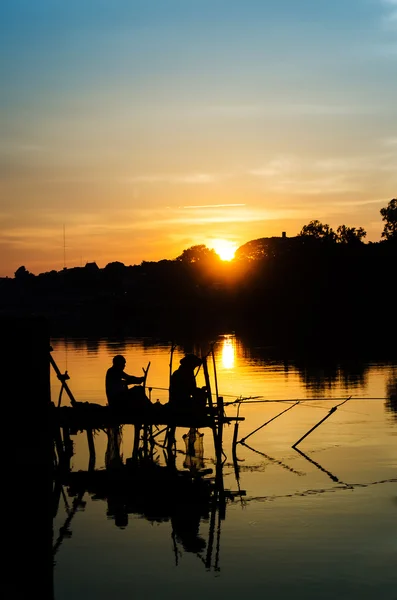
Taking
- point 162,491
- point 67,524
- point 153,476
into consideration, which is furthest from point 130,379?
point 67,524

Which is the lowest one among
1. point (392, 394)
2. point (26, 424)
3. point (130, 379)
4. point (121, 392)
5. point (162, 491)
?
point (392, 394)

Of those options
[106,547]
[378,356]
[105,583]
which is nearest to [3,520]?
[105,583]

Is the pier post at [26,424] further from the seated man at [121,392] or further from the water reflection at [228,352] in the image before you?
the water reflection at [228,352]

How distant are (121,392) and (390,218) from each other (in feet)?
464

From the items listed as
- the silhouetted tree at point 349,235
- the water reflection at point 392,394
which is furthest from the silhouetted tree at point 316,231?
the water reflection at point 392,394

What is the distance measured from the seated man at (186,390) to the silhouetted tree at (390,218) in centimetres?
13843

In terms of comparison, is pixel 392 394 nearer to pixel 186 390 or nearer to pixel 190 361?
pixel 190 361

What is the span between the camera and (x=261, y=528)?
1997cm

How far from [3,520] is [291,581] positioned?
7.00m

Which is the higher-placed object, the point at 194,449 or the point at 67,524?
the point at 194,449

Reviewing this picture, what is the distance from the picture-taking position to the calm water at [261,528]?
16.3m

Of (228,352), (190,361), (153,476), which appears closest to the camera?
(153,476)

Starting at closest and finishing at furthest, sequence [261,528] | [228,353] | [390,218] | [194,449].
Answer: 1. [261,528]
2. [194,449]
3. [228,353]
4. [390,218]

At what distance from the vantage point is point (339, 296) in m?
149
